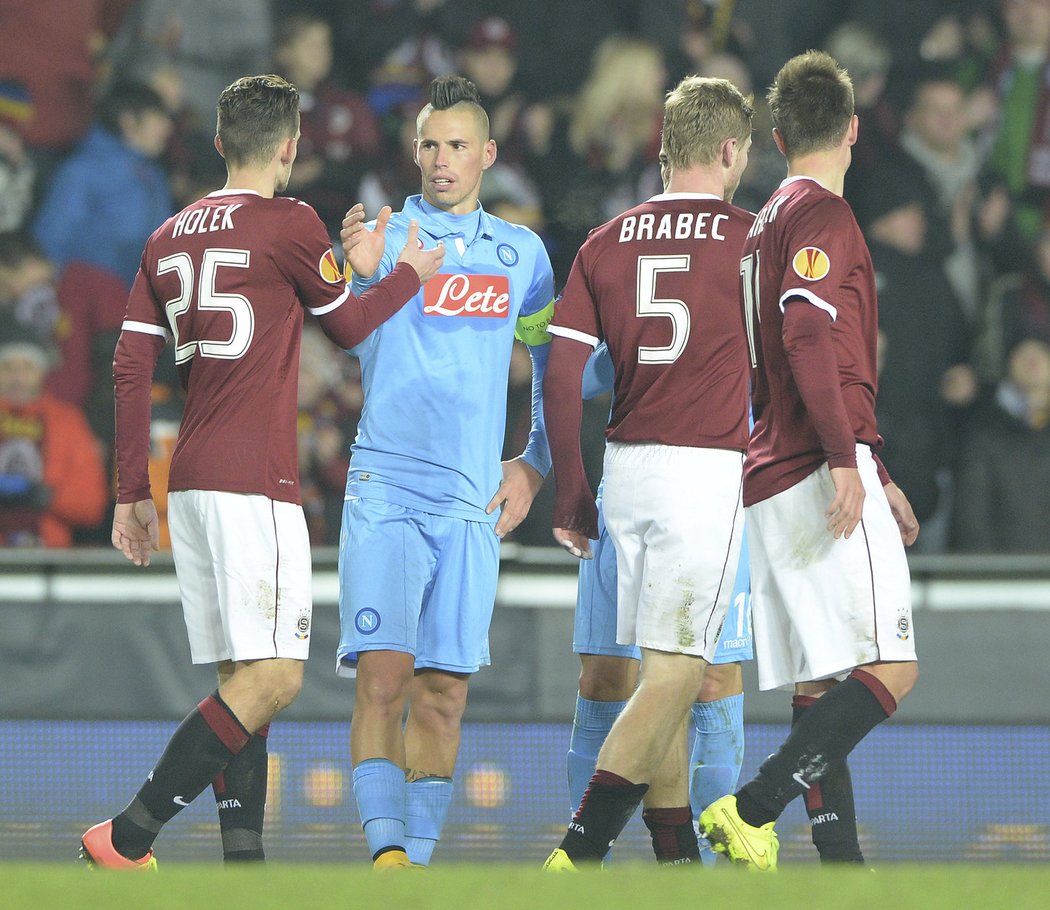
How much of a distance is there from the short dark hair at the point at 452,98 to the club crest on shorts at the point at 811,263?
104cm

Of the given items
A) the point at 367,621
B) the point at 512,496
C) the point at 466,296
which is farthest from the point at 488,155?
the point at 367,621

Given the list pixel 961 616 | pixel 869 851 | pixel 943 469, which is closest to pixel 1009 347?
pixel 943 469

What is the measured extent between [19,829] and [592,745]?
2370mm

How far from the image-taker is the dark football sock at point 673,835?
4078 millimetres

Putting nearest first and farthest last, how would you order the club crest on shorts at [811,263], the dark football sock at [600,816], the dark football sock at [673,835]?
the dark football sock at [600,816]
the club crest on shorts at [811,263]
the dark football sock at [673,835]

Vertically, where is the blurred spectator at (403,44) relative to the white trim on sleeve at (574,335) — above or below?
above

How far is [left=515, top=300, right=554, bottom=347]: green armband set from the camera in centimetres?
440

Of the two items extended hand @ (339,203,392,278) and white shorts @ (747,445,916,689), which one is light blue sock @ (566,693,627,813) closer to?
white shorts @ (747,445,916,689)

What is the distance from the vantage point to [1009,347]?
7.70 m

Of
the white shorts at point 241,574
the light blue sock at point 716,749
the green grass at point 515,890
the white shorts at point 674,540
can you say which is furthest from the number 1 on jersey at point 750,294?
the green grass at point 515,890

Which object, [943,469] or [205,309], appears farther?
[943,469]

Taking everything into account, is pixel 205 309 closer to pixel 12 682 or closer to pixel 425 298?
pixel 425 298

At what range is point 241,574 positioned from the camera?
3820 mm

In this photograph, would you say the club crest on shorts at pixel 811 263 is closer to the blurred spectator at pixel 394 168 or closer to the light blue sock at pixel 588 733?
the light blue sock at pixel 588 733
